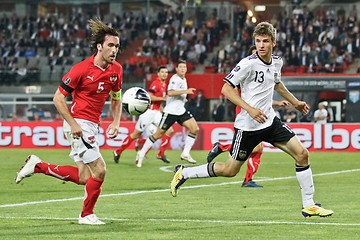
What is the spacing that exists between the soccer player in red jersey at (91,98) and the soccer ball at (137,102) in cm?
385

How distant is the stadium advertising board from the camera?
3136cm

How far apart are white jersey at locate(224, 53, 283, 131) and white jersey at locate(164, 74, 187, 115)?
1210 cm

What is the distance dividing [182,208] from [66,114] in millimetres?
2905

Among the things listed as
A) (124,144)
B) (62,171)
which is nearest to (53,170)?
(62,171)

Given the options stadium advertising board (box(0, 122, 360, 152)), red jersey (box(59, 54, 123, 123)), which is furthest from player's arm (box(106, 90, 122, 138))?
stadium advertising board (box(0, 122, 360, 152))

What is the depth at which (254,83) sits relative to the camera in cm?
A: 1191

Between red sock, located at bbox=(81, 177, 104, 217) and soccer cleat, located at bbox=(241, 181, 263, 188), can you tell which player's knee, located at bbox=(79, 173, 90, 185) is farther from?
soccer cleat, located at bbox=(241, 181, 263, 188)

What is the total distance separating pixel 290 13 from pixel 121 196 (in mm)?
30186

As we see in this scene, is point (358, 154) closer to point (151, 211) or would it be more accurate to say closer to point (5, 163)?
point (5, 163)

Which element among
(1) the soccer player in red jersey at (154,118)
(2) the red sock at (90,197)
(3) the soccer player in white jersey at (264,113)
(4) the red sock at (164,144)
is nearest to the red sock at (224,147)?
(3) the soccer player in white jersey at (264,113)

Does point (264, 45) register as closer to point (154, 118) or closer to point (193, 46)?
point (154, 118)

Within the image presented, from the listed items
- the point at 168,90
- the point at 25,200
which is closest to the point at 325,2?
the point at 168,90

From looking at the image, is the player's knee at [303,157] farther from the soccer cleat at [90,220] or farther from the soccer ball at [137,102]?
the soccer ball at [137,102]

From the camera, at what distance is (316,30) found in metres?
43.7
